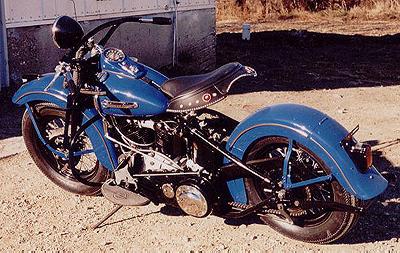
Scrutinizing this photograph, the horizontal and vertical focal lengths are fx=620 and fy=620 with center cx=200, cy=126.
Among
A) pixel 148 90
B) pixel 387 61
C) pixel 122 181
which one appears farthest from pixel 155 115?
pixel 387 61

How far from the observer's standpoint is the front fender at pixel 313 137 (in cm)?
376

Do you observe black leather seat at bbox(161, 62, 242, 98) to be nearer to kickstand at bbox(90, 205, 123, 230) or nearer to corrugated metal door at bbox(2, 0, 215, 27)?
kickstand at bbox(90, 205, 123, 230)

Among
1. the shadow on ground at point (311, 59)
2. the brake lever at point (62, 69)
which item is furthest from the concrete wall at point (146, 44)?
the brake lever at point (62, 69)

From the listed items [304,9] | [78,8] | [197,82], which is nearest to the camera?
[197,82]

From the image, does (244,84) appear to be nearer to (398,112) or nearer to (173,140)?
(398,112)

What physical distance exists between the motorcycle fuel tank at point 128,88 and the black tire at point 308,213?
74cm

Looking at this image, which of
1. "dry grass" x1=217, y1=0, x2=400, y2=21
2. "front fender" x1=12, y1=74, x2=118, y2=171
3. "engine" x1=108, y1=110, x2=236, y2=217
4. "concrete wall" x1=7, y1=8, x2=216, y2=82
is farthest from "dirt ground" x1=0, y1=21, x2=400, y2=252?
"dry grass" x1=217, y1=0, x2=400, y2=21

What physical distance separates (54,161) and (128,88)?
123 centimetres

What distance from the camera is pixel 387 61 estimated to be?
38.4 feet

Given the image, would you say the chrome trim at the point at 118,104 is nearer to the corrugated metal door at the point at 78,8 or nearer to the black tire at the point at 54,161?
the black tire at the point at 54,161

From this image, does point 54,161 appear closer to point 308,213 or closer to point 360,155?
point 308,213

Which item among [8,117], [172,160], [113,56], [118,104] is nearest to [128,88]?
[118,104]

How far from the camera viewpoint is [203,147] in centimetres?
414

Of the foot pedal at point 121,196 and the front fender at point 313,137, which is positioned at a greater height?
the front fender at point 313,137
